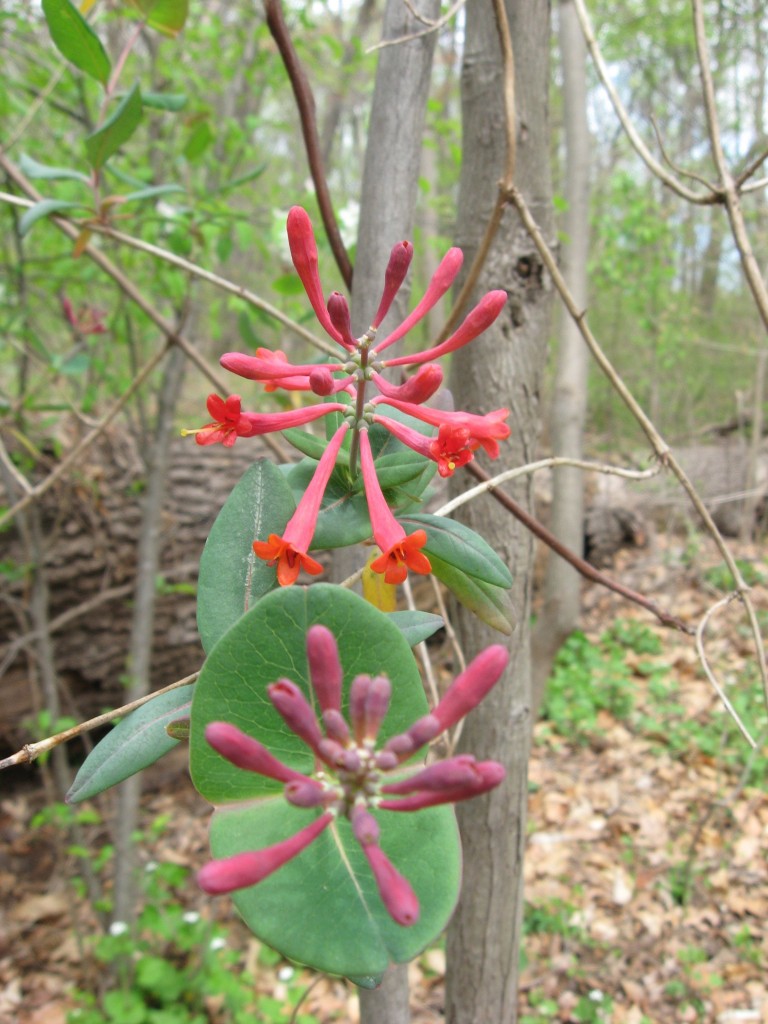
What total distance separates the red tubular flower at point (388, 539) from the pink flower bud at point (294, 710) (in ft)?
0.55

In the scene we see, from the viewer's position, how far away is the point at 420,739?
0.42m

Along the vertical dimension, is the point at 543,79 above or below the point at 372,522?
above

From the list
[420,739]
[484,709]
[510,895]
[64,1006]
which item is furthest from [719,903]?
[420,739]

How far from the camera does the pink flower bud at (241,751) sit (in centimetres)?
40

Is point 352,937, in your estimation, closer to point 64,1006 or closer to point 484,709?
point 484,709

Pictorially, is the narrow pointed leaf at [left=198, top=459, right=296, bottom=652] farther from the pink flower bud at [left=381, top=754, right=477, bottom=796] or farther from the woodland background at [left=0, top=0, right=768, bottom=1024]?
the woodland background at [left=0, top=0, right=768, bottom=1024]

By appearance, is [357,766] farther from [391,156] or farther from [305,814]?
[391,156]

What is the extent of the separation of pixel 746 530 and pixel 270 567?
5192mm

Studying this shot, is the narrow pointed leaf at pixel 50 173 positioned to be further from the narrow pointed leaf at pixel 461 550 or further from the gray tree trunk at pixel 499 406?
the narrow pointed leaf at pixel 461 550

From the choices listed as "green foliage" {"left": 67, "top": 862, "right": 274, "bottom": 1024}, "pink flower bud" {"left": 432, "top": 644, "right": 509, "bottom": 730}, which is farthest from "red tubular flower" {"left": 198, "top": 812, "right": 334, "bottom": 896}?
"green foliage" {"left": 67, "top": 862, "right": 274, "bottom": 1024}

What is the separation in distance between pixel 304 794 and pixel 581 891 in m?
2.96

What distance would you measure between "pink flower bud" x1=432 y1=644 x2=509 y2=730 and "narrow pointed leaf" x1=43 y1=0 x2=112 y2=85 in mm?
1018

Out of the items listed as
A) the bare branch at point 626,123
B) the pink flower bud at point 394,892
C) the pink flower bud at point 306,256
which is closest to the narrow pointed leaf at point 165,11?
the bare branch at point 626,123

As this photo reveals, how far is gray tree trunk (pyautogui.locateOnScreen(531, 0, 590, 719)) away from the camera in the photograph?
10.2ft
